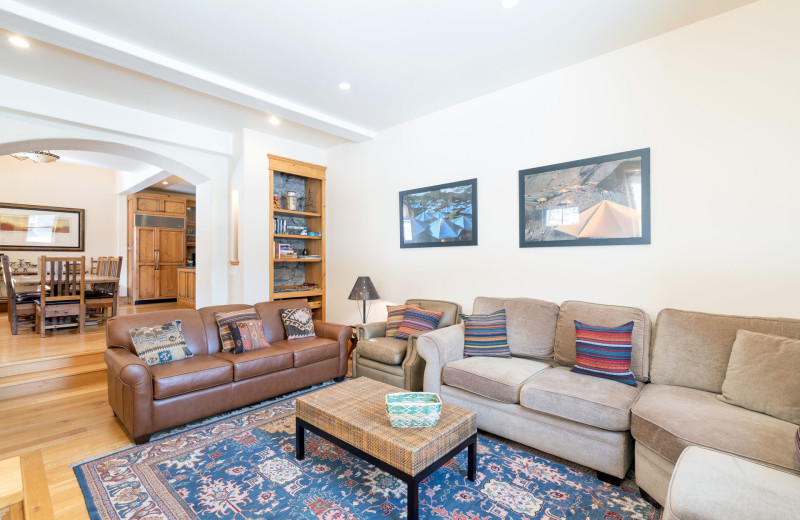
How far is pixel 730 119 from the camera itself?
7.91 feet

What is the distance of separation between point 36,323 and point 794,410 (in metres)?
7.88

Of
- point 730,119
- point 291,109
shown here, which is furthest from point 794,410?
point 291,109

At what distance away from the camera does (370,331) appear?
3824 millimetres

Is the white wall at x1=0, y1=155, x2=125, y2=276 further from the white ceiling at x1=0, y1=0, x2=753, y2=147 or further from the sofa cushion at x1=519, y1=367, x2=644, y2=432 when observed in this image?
the sofa cushion at x1=519, y1=367, x2=644, y2=432

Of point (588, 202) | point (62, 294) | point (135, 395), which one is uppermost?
point (588, 202)

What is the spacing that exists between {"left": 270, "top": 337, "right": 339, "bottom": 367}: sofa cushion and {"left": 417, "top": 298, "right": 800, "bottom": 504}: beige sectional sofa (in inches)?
46.1

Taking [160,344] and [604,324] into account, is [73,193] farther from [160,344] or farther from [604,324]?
[604,324]

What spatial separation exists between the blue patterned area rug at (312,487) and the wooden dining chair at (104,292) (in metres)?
4.01

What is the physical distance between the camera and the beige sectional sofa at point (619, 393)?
1741 mm

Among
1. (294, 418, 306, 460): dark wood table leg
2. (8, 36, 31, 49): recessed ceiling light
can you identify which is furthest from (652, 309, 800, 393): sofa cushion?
(8, 36, 31, 49): recessed ceiling light

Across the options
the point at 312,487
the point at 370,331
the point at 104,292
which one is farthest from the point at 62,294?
the point at 312,487

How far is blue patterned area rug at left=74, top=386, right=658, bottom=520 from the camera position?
6.08 feet

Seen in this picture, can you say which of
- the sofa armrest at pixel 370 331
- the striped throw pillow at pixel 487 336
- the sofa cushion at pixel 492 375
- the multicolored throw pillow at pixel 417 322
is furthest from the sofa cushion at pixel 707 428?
the sofa armrest at pixel 370 331

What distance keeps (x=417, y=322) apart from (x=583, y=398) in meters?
1.71
